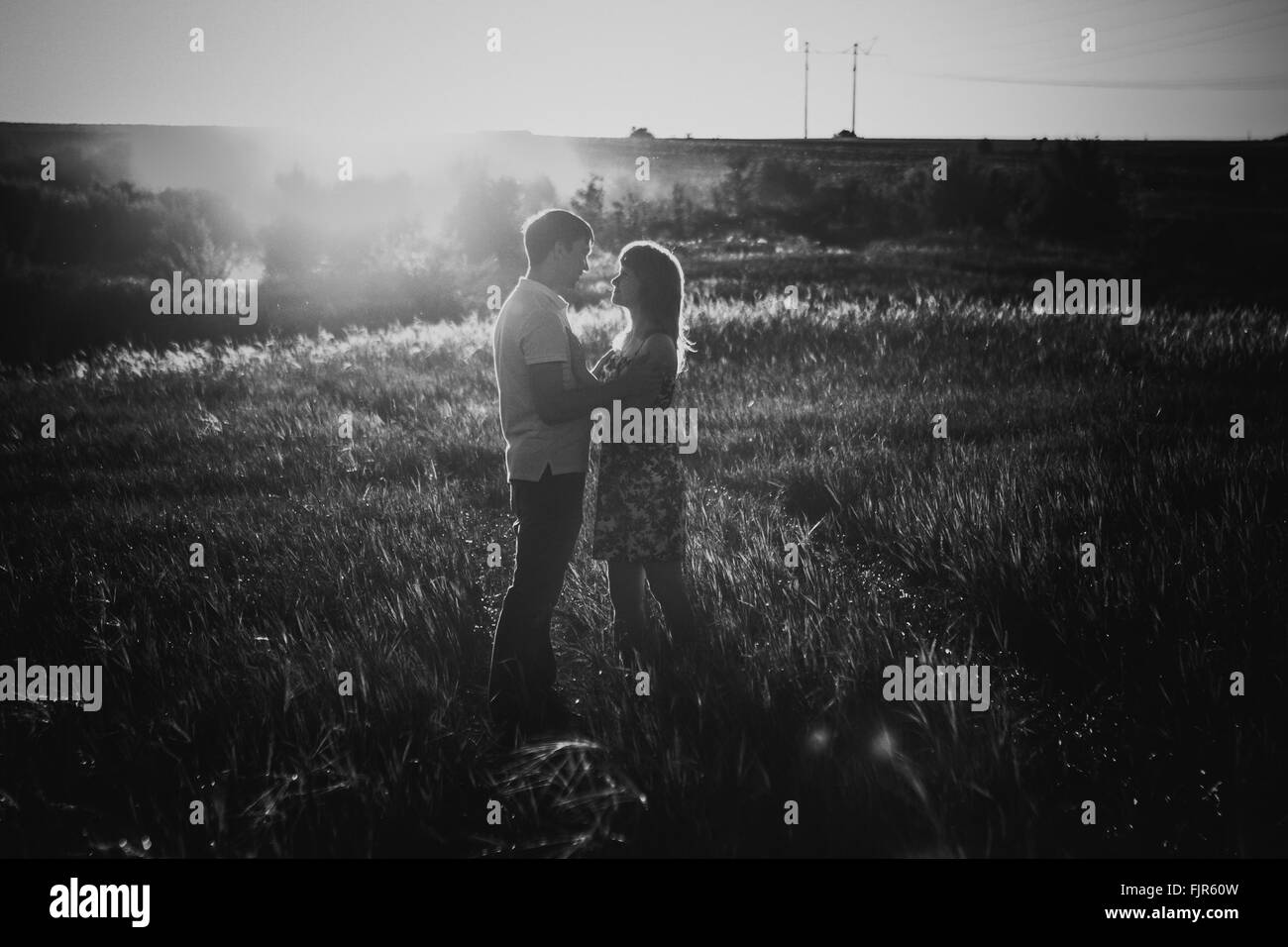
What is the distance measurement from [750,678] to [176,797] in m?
2.10

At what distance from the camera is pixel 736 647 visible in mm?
3332

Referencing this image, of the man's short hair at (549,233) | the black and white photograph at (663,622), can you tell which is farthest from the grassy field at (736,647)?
Answer: the man's short hair at (549,233)

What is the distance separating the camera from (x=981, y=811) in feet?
7.98

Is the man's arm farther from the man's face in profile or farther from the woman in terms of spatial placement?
the man's face in profile

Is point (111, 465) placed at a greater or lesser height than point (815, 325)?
lesser

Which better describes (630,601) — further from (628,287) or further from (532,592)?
(628,287)

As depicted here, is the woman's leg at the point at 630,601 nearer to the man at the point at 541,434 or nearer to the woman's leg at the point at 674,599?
the woman's leg at the point at 674,599

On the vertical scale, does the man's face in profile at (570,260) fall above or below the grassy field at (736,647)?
above

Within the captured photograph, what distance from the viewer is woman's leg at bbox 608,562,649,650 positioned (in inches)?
130

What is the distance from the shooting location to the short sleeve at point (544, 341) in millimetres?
2791

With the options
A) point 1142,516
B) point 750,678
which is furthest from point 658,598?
point 1142,516

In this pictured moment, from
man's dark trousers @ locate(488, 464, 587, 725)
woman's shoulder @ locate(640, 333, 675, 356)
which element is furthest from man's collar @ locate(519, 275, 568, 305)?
man's dark trousers @ locate(488, 464, 587, 725)

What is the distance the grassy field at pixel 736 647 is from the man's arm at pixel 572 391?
3.67 feet
